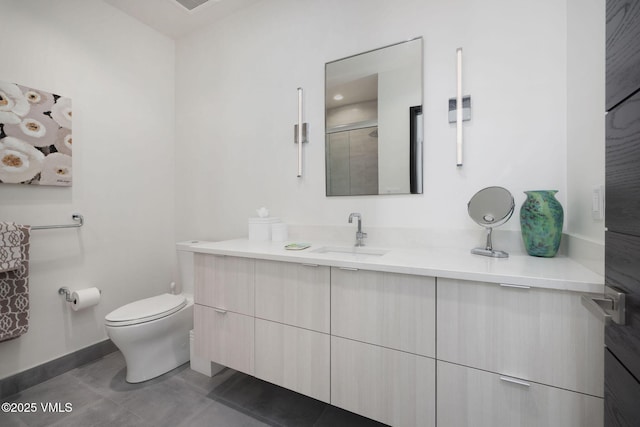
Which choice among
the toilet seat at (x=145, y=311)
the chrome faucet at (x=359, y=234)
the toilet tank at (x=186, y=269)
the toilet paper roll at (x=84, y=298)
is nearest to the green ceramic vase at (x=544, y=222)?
the chrome faucet at (x=359, y=234)

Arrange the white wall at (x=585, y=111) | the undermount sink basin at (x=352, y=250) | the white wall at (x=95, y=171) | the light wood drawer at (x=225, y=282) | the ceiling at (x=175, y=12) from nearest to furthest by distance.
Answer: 1. the white wall at (x=585, y=111)
2. the light wood drawer at (x=225, y=282)
3. the undermount sink basin at (x=352, y=250)
4. the white wall at (x=95, y=171)
5. the ceiling at (x=175, y=12)

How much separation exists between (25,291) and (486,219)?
2.58 metres

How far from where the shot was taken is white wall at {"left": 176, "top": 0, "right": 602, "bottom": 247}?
130 centimetres

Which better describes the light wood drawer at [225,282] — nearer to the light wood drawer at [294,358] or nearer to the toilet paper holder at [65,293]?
the light wood drawer at [294,358]

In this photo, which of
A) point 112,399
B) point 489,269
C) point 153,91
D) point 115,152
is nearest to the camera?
point 489,269

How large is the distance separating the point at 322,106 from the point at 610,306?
1.68 meters

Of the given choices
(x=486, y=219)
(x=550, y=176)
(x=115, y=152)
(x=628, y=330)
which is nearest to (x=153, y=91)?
(x=115, y=152)

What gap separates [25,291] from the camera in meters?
1.59

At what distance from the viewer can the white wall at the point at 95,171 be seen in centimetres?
168

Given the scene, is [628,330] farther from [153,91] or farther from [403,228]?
[153,91]

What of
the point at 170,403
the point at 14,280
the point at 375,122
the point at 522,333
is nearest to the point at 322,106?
the point at 375,122

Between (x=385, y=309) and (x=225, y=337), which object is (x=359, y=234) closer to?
(x=385, y=309)

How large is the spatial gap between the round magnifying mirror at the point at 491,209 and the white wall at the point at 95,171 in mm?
2464

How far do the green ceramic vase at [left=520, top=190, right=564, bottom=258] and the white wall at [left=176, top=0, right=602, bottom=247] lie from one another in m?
0.16
